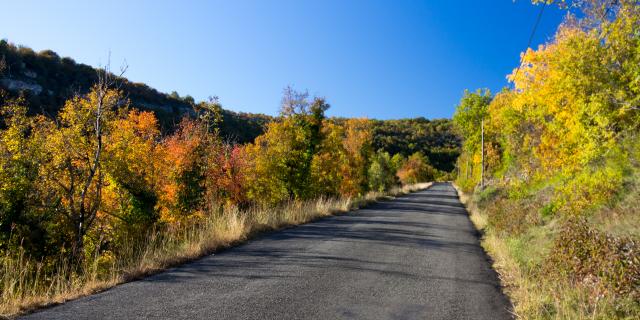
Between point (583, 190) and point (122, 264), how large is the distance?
11.6m

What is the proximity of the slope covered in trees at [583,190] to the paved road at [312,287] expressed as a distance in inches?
33.7

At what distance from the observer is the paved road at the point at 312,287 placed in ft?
16.3

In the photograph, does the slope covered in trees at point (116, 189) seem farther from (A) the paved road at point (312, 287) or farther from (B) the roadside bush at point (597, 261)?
(B) the roadside bush at point (597, 261)

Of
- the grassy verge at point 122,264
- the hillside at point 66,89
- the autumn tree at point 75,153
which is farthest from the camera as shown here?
the hillside at point 66,89

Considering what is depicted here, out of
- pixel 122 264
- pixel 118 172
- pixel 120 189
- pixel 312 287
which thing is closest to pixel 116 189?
pixel 120 189

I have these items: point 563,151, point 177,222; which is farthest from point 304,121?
point 563,151

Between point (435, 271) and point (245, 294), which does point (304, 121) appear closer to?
point (435, 271)

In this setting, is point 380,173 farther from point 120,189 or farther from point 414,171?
point 414,171

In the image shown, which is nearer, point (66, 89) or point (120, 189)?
point (120, 189)

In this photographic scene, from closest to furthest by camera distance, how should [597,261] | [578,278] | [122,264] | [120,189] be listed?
[597,261]
[578,278]
[122,264]
[120,189]

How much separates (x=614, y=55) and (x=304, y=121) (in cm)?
1515

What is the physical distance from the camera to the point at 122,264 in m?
7.58

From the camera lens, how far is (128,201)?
11.5m

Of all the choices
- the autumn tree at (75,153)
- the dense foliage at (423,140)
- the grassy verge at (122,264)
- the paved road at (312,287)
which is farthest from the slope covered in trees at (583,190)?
the dense foliage at (423,140)
